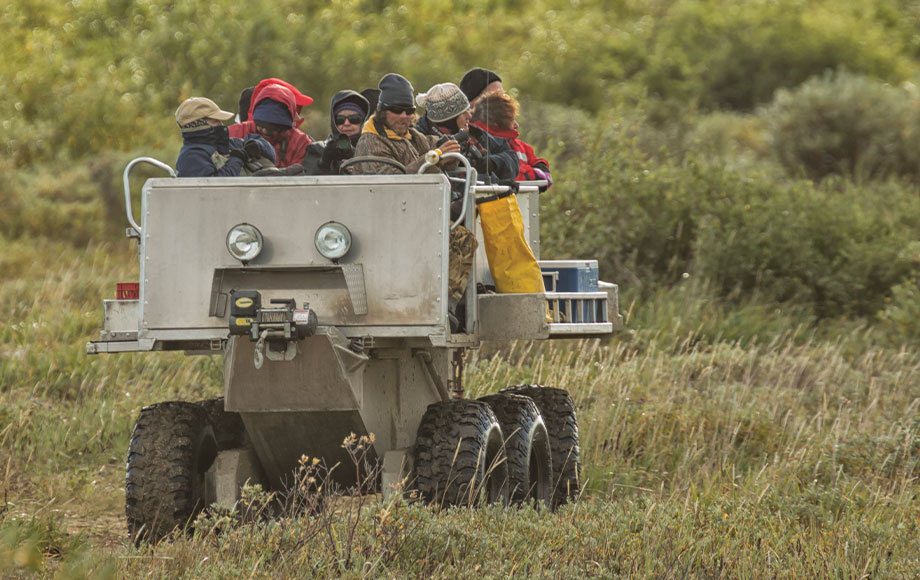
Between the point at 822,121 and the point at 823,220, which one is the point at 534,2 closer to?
the point at 822,121

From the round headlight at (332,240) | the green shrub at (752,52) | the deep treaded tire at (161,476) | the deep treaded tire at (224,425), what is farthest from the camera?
the green shrub at (752,52)

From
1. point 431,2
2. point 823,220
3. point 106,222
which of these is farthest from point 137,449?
point 431,2

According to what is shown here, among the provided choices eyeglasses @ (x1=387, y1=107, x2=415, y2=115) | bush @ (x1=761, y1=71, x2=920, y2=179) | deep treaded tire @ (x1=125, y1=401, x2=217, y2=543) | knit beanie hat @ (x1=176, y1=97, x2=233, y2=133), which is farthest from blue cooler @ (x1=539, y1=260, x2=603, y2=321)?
bush @ (x1=761, y1=71, x2=920, y2=179)

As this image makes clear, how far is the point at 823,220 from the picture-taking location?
16.6 meters

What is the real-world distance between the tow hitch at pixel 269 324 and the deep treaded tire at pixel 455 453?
0.85 meters

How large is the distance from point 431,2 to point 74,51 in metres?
17.7

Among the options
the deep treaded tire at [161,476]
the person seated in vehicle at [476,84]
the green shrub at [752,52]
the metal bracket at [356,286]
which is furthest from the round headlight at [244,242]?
the green shrub at [752,52]

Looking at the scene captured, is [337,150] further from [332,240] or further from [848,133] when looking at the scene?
[848,133]

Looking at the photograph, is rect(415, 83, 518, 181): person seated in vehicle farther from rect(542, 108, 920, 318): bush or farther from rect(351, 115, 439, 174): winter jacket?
rect(542, 108, 920, 318): bush

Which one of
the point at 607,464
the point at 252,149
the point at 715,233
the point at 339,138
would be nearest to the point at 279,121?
the point at 339,138

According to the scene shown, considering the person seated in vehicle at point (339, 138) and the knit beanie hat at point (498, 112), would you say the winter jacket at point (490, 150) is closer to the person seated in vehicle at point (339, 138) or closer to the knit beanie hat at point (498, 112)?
the knit beanie hat at point (498, 112)

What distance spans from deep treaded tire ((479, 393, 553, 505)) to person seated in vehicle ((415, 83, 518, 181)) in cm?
111

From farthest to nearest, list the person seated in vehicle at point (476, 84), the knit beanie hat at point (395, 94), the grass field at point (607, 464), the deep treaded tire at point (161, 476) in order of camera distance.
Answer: the person seated in vehicle at point (476, 84) → the knit beanie hat at point (395, 94) → the deep treaded tire at point (161, 476) → the grass field at point (607, 464)

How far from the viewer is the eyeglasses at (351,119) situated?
27.1 ft
